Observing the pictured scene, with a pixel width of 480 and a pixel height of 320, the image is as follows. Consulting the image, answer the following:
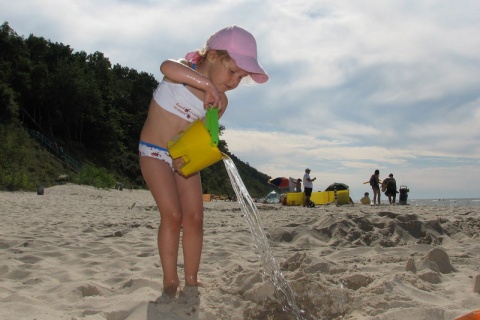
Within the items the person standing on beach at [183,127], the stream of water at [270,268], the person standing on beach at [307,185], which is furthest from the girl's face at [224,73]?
the person standing on beach at [307,185]

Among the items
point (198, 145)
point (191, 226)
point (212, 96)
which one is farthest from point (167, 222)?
point (212, 96)

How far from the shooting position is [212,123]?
7.29ft

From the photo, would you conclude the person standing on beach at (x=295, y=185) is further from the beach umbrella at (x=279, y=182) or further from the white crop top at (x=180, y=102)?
the white crop top at (x=180, y=102)

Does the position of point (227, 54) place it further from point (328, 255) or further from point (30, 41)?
point (30, 41)

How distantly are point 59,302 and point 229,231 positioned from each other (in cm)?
292

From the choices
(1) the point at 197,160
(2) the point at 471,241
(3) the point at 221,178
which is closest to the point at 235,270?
(1) the point at 197,160

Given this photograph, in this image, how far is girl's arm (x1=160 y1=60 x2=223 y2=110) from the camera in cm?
221

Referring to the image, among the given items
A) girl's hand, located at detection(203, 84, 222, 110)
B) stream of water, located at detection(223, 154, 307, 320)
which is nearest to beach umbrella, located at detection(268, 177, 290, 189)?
stream of water, located at detection(223, 154, 307, 320)

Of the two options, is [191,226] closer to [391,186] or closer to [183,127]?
[183,127]

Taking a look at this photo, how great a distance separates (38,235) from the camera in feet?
14.7

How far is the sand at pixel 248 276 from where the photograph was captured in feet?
6.86

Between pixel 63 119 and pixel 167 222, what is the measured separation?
101 ft

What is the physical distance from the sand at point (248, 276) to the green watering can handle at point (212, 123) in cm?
75

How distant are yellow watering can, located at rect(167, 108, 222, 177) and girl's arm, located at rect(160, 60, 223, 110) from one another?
6 centimetres
